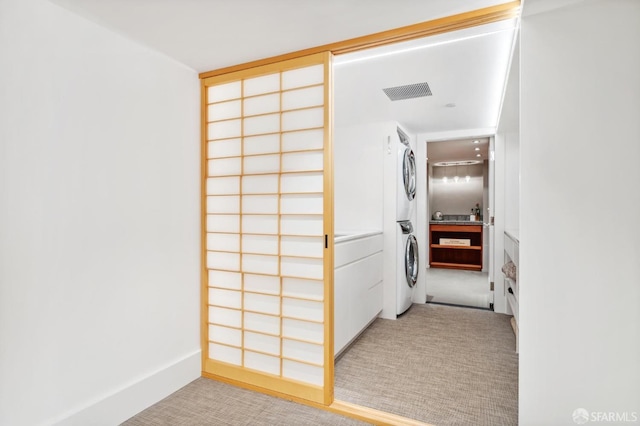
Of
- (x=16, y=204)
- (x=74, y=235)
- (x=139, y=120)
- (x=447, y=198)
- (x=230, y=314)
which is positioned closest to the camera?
(x=16, y=204)

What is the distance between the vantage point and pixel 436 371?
248cm

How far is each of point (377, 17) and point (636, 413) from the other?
2.13 metres

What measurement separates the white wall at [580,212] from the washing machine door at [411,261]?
2.42m

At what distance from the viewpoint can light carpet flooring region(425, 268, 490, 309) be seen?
452cm

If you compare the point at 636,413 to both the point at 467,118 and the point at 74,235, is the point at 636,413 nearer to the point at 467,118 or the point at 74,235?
the point at 74,235

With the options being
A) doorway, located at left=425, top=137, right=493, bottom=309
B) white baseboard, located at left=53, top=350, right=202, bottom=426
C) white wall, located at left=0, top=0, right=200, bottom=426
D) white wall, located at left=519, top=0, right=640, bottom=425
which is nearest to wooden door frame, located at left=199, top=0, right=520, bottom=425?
white wall, located at left=519, top=0, right=640, bottom=425

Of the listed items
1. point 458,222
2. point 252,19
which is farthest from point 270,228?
point 458,222

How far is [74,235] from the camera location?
1.73 m

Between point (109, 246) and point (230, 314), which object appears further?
point (230, 314)

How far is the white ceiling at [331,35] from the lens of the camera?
1.65m

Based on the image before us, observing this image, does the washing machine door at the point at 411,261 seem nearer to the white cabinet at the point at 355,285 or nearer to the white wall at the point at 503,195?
the white cabinet at the point at 355,285

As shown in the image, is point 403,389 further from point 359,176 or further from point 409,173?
point 409,173

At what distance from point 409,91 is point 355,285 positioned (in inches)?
67.0

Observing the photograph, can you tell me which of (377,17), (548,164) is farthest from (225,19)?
(548,164)
